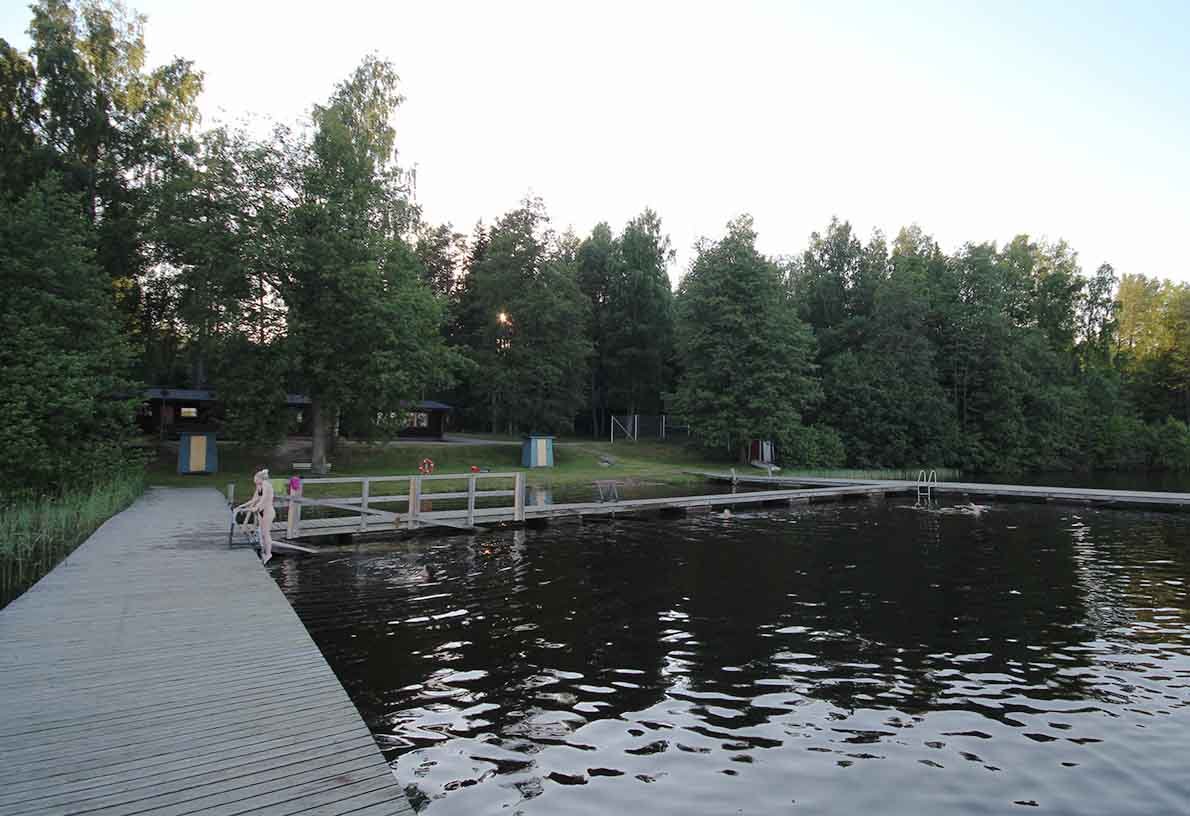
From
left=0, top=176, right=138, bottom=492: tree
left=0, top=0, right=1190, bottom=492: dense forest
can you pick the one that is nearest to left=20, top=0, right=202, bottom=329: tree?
left=0, top=0, right=1190, bottom=492: dense forest

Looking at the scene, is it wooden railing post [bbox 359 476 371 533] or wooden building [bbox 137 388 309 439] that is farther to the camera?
wooden building [bbox 137 388 309 439]

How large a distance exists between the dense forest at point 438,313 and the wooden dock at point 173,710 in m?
14.8

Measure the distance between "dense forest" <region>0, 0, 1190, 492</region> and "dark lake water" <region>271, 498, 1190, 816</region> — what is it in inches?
590

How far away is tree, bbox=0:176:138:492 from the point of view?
68.7ft

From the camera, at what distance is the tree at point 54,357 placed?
824 inches

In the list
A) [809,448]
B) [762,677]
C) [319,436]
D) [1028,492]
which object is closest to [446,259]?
[319,436]

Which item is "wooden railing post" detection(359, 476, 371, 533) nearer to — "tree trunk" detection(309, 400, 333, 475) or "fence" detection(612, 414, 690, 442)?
"tree trunk" detection(309, 400, 333, 475)

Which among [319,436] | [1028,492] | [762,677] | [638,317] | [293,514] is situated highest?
[638,317]

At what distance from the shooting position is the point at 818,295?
58906 millimetres

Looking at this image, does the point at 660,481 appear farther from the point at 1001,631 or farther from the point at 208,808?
the point at 208,808

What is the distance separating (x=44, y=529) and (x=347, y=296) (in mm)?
15767

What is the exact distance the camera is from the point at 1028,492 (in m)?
31.2

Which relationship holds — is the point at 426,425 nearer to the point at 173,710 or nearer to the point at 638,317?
the point at 638,317

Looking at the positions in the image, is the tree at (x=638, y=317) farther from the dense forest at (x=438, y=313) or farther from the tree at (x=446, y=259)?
the tree at (x=446, y=259)
